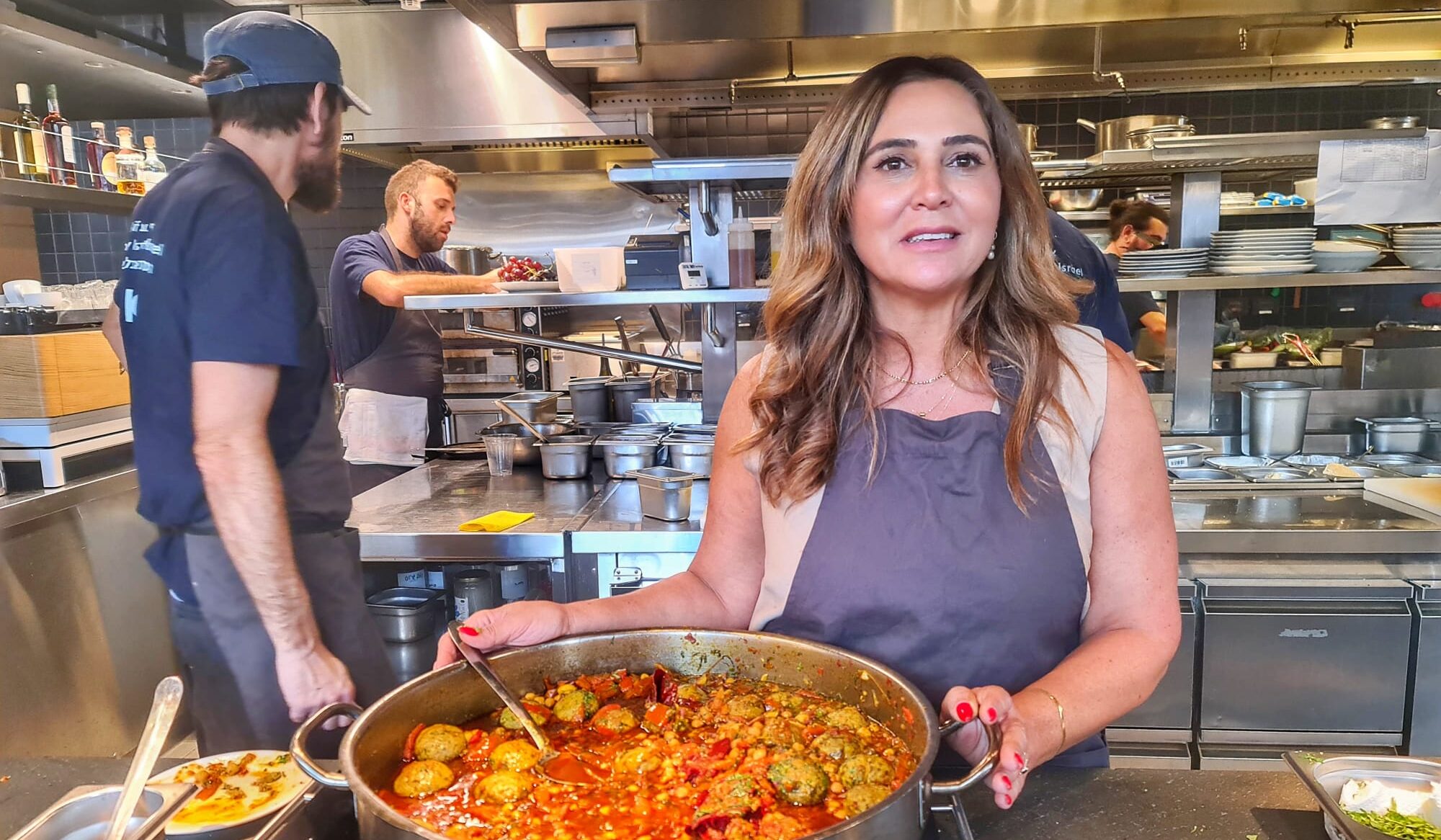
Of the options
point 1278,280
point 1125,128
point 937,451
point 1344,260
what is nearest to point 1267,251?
point 1278,280

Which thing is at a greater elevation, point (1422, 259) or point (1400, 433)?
point (1422, 259)

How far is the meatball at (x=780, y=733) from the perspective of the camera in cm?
113

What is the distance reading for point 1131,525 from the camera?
1426 millimetres

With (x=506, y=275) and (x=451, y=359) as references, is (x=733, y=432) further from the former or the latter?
(x=451, y=359)

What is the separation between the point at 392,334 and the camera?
3377 mm

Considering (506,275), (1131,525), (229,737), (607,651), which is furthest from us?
(506,275)

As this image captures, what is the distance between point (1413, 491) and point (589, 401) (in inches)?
117

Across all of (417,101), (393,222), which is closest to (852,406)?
(393,222)

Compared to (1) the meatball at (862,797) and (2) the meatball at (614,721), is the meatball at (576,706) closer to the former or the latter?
(2) the meatball at (614,721)

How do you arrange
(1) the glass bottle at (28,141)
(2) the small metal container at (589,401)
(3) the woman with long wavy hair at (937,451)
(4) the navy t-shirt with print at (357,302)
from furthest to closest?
(2) the small metal container at (589,401), (4) the navy t-shirt with print at (357,302), (1) the glass bottle at (28,141), (3) the woman with long wavy hair at (937,451)

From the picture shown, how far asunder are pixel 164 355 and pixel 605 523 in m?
1.39

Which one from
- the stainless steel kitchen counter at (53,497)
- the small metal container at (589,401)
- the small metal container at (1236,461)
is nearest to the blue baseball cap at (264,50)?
the stainless steel kitchen counter at (53,497)

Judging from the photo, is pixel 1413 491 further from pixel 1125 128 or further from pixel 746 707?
pixel 746 707

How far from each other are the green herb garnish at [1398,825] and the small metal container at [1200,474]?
7.82 ft
